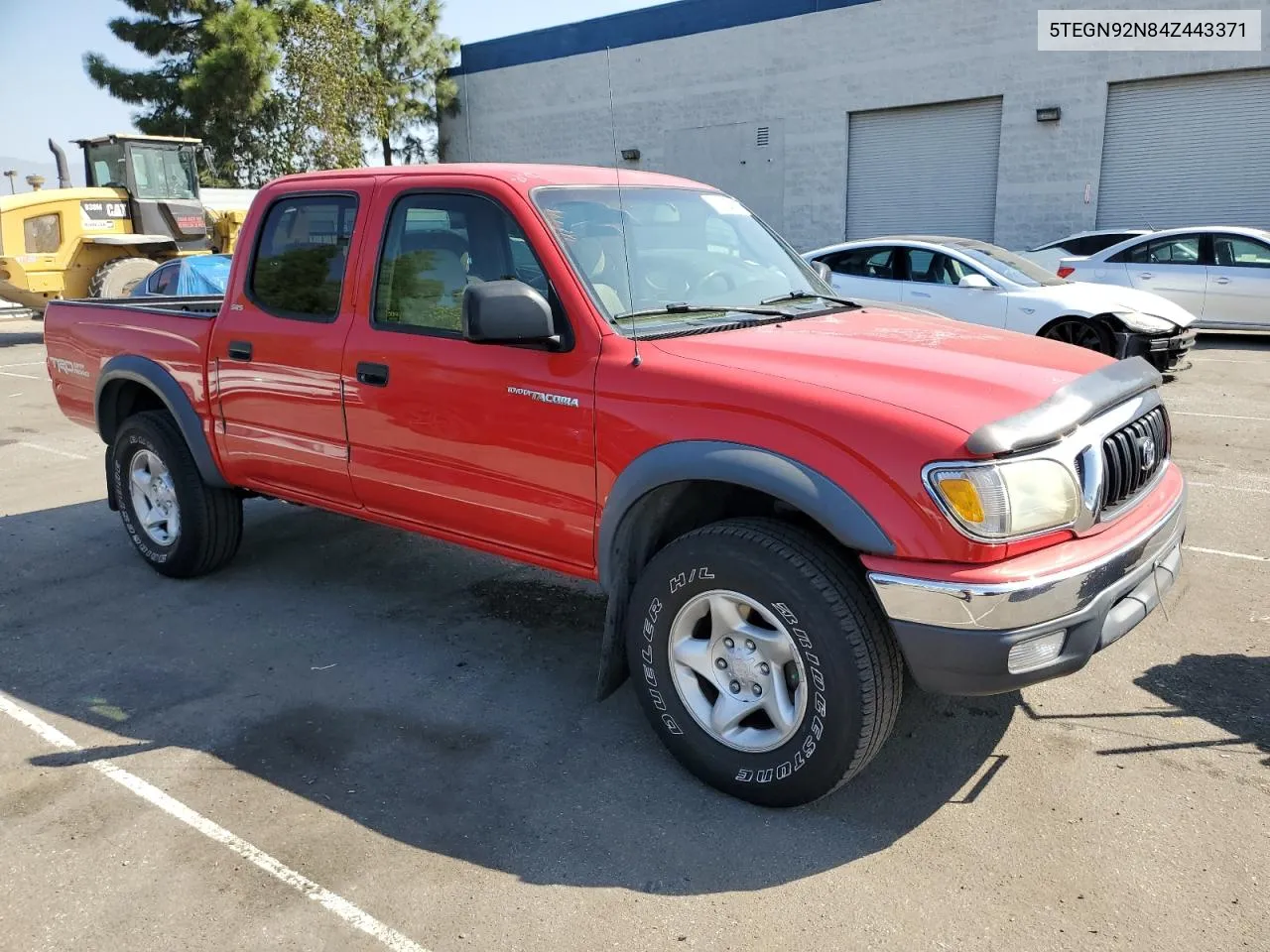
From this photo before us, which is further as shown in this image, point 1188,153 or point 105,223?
point 1188,153

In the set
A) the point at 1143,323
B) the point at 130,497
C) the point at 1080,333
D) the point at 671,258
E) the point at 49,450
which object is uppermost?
the point at 671,258

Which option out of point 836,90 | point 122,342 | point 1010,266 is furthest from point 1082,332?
point 836,90

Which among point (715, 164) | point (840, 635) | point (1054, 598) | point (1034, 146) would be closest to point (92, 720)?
point (840, 635)

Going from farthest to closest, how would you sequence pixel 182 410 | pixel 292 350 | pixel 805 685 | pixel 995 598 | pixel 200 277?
pixel 200 277
pixel 182 410
pixel 292 350
pixel 805 685
pixel 995 598

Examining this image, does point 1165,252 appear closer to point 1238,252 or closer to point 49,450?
point 1238,252

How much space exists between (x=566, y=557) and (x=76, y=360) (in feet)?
12.2

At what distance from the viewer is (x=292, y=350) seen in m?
4.43

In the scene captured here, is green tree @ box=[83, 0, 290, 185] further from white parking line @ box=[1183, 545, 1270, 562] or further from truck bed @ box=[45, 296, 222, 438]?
white parking line @ box=[1183, 545, 1270, 562]

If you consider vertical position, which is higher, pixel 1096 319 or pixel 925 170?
pixel 925 170

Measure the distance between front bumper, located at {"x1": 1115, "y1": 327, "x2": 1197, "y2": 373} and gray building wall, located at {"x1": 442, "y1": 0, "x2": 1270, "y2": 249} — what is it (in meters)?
10.1

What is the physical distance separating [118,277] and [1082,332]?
15373mm

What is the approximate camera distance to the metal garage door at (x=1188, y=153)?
18438 mm

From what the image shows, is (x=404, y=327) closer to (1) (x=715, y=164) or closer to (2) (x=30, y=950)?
(2) (x=30, y=950)

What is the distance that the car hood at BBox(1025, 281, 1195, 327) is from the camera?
32.9 feet
